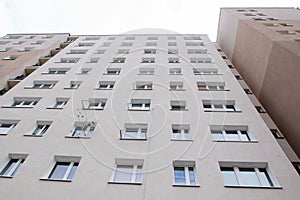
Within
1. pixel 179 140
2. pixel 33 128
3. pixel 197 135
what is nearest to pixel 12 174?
pixel 33 128

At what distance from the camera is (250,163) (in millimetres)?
8219

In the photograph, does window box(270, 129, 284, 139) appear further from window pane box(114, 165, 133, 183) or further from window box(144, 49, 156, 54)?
window box(144, 49, 156, 54)

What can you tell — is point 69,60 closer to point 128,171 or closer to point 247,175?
point 128,171

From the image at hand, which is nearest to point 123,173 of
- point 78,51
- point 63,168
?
point 63,168

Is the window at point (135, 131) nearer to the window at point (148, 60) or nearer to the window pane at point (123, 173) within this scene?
the window pane at point (123, 173)

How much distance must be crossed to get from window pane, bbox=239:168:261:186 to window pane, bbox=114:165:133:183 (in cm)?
381

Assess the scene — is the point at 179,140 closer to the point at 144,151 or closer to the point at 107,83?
the point at 144,151

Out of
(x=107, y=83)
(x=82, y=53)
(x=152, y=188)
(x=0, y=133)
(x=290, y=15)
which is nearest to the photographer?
A: (x=152, y=188)

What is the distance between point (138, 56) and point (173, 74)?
4186mm

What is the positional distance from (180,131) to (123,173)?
3184 millimetres

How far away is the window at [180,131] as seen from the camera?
9797 millimetres

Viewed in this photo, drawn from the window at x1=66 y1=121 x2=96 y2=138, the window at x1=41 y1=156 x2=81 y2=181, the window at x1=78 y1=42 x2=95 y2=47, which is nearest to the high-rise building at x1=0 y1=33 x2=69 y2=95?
the window at x1=78 y1=42 x2=95 y2=47

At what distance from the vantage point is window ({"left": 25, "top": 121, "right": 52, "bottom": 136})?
405 inches

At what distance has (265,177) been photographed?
7.90 meters
